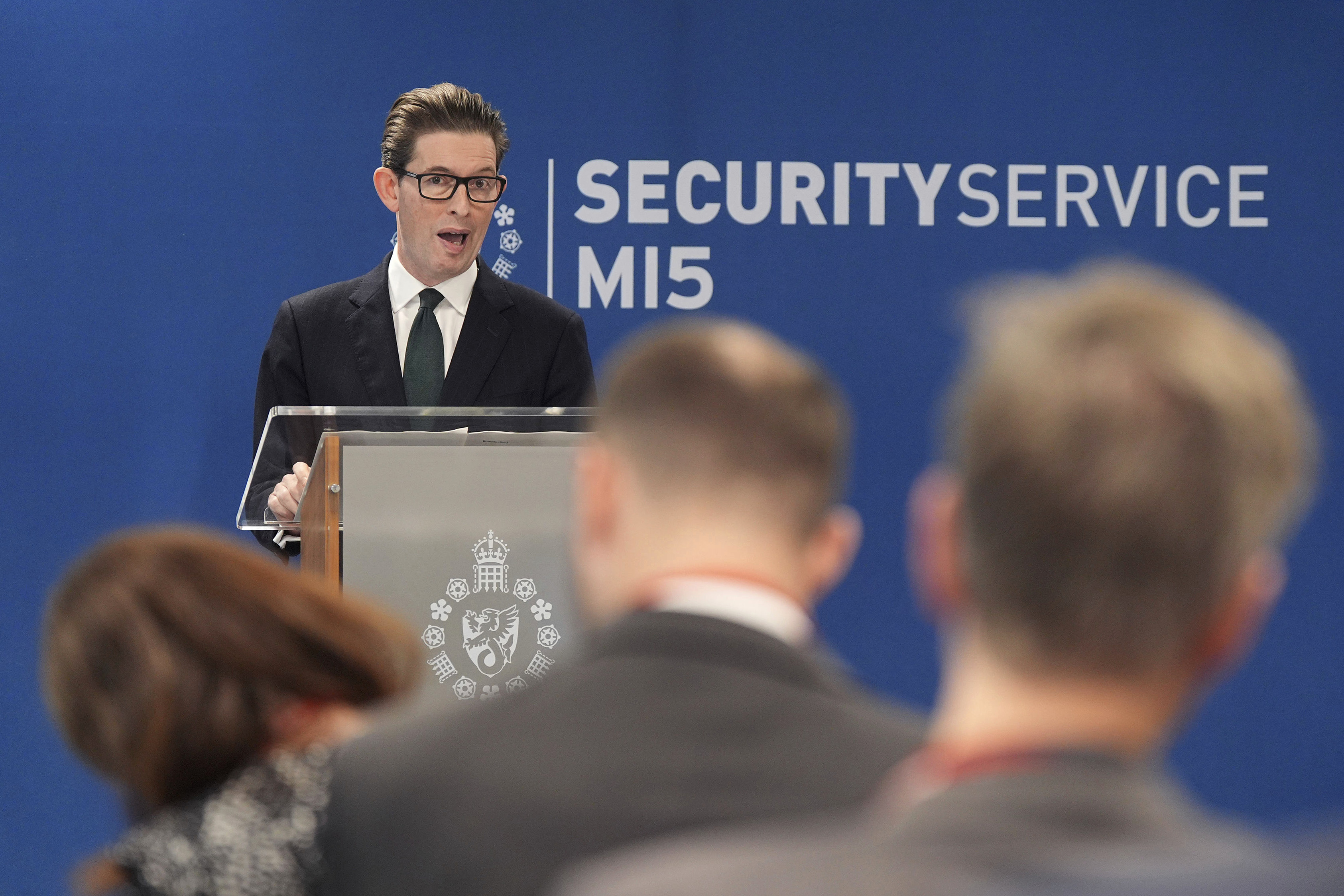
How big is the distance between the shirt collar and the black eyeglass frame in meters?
0.15

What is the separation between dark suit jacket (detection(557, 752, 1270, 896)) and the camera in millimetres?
537

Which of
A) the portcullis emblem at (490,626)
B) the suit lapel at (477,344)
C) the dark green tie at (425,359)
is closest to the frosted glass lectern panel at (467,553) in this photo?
the portcullis emblem at (490,626)

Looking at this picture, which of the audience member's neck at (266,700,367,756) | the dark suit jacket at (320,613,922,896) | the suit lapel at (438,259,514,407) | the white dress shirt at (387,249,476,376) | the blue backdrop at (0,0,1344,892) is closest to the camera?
the dark suit jacket at (320,613,922,896)

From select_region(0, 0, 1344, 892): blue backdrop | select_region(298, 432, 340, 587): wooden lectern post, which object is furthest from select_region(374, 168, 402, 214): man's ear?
select_region(298, 432, 340, 587): wooden lectern post

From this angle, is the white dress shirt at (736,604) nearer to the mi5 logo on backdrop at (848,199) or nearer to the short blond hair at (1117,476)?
the short blond hair at (1117,476)

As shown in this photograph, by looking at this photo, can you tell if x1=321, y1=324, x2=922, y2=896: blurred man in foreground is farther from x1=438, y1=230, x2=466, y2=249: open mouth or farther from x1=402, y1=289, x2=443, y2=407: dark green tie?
x1=438, y1=230, x2=466, y2=249: open mouth

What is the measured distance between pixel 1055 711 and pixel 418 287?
2896 millimetres

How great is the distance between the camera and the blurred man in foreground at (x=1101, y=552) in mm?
612

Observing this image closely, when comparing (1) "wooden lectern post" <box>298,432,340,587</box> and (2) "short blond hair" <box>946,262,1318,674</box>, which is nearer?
→ (2) "short blond hair" <box>946,262,1318,674</box>

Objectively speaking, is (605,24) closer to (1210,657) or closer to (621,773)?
(621,773)

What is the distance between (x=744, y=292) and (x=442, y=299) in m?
1.26

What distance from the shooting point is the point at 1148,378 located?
2.11 ft

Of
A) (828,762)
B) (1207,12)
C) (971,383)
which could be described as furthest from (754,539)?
(1207,12)

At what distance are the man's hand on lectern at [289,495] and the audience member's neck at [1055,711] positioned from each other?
2042 millimetres
